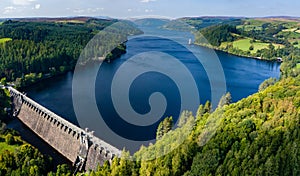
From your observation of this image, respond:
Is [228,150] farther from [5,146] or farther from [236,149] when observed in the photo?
[5,146]

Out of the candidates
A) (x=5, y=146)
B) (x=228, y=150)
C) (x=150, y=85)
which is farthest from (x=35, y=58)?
(x=228, y=150)

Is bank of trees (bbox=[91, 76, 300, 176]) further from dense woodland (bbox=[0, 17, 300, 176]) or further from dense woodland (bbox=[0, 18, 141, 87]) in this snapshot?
dense woodland (bbox=[0, 18, 141, 87])

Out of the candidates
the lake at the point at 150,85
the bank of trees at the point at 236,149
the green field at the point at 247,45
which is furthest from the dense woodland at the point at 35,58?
the green field at the point at 247,45

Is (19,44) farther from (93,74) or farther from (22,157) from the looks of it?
(22,157)

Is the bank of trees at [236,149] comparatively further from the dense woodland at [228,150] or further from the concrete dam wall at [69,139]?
the concrete dam wall at [69,139]

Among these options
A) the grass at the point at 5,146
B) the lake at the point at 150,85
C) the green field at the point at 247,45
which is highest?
the green field at the point at 247,45
